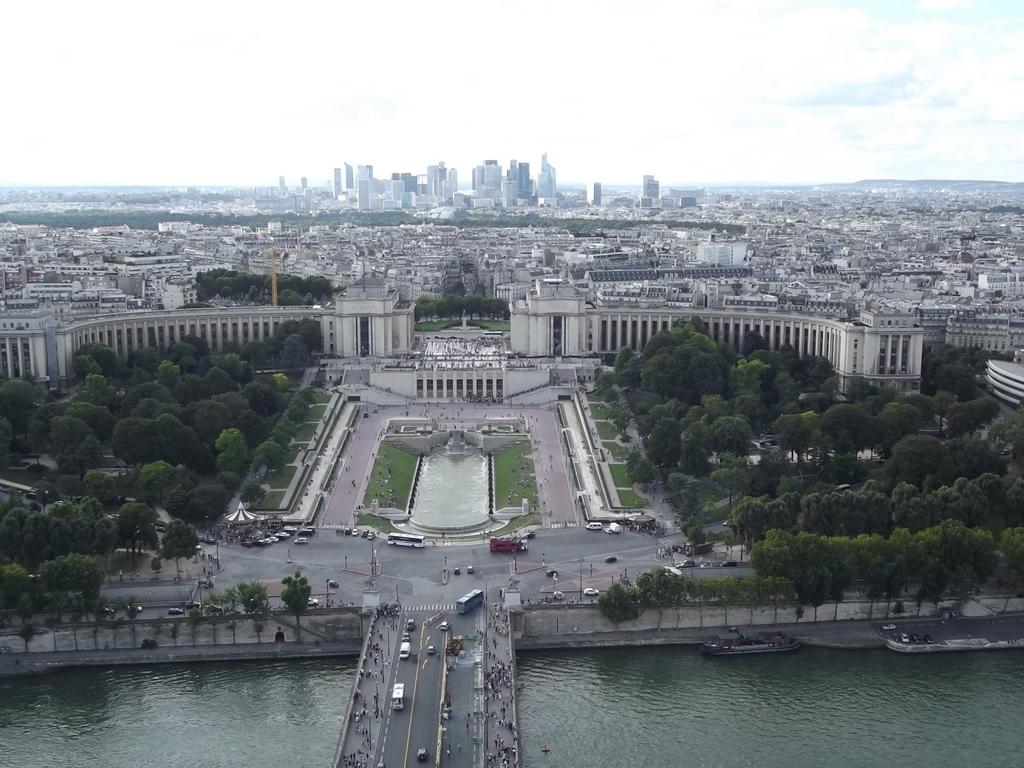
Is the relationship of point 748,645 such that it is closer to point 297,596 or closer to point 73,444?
point 297,596

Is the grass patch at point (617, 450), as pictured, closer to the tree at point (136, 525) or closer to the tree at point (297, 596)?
the tree at point (297, 596)

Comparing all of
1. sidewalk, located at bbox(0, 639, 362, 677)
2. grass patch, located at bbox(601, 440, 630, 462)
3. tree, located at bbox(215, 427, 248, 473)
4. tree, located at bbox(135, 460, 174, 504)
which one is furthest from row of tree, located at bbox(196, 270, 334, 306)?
sidewalk, located at bbox(0, 639, 362, 677)

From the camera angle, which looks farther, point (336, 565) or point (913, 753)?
point (336, 565)

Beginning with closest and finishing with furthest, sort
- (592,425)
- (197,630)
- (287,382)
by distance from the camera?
(197,630) → (592,425) → (287,382)

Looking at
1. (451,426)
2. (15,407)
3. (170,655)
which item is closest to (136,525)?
(170,655)

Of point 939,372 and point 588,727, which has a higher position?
point 939,372

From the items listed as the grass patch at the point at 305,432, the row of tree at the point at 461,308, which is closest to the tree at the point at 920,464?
the grass patch at the point at 305,432

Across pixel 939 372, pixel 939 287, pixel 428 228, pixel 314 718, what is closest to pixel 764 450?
pixel 939 372

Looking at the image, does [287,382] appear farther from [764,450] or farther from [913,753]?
[913,753]
